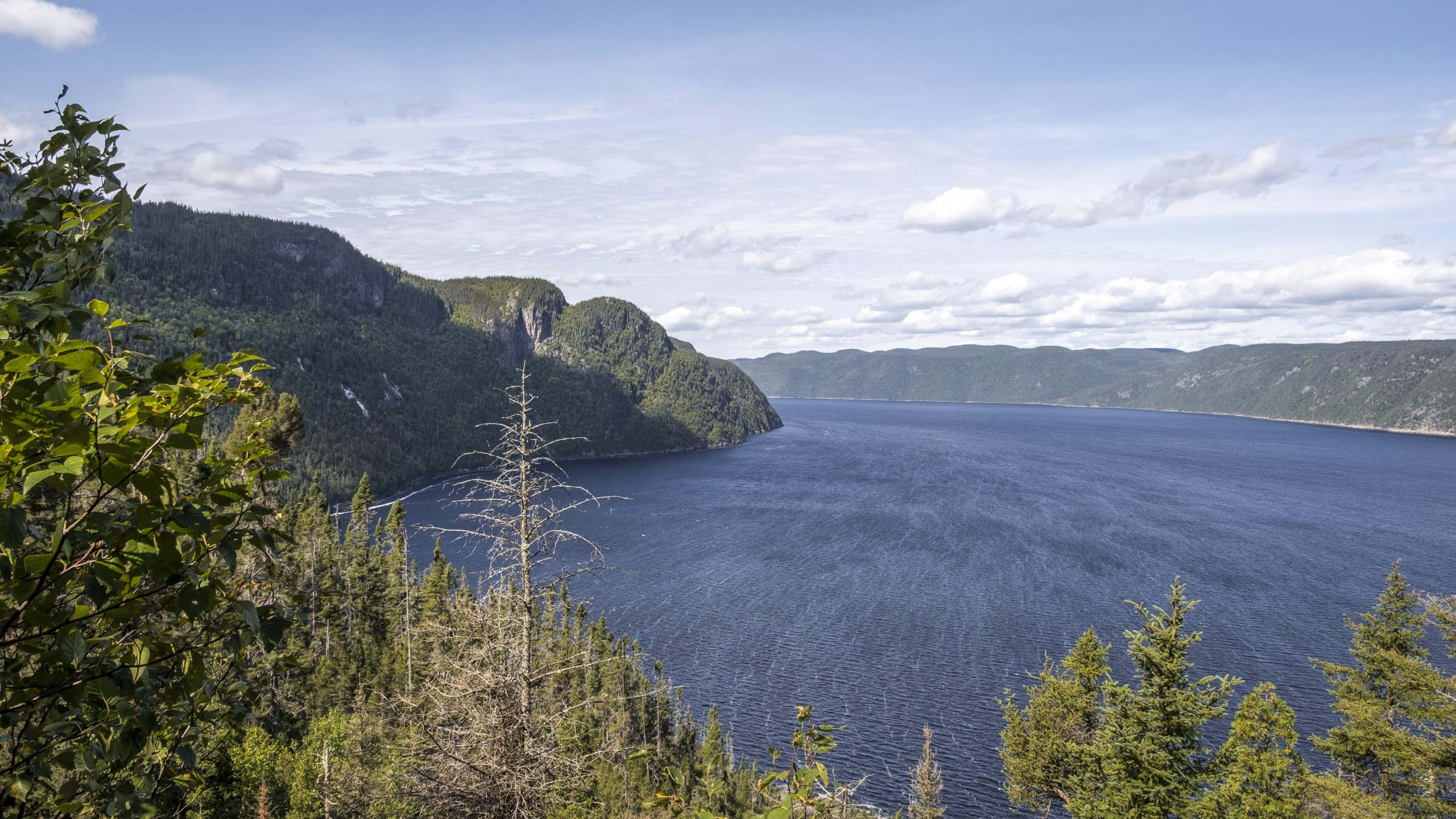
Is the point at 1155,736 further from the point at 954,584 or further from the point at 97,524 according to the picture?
the point at 954,584

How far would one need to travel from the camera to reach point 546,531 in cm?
1201

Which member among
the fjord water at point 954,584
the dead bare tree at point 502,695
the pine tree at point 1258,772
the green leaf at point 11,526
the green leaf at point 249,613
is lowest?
the fjord water at point 954,584

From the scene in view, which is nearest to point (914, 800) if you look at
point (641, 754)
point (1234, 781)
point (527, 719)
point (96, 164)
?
point (1234, 781)

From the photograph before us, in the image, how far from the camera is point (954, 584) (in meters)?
89.9

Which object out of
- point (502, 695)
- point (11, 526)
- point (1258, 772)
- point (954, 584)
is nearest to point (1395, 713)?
point (1258, 772)

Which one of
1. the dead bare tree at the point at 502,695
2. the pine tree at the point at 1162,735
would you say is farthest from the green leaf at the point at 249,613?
the pine tree at the point at 1162,735

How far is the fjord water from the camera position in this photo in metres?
61.7

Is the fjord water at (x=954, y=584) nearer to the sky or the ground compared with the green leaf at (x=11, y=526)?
nearer to the ground

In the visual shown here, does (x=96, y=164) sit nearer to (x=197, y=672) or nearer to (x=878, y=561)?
(x=197, y=672)

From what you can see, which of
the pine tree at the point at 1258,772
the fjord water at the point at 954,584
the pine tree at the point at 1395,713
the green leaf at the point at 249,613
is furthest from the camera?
the fjord water at the point at 954,584

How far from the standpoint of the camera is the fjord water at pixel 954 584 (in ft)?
202

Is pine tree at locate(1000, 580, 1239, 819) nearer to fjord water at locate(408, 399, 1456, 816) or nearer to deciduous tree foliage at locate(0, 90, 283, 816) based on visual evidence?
fjord water at locate(408, 399, 1456, 816)

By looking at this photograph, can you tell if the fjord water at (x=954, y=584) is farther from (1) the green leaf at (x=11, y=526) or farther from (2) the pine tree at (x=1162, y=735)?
(1) the green leaf at (x=11, y=526)

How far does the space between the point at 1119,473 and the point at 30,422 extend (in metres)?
200
